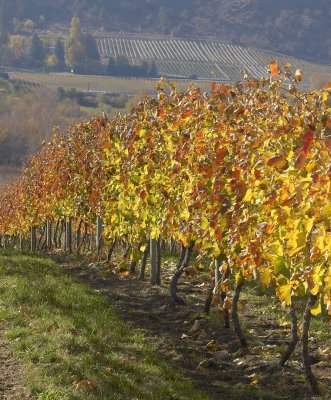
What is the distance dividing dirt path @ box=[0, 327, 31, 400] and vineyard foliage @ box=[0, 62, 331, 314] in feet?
8.37

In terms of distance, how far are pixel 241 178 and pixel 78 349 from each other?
284cm

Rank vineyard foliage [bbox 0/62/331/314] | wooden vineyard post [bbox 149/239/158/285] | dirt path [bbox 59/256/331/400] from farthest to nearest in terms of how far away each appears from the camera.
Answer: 1. wooden vineyard post [bbox 149/239/158/285]
2. dirt path [bbox 59/256/331/400]
3. vineyard foliage [bbox 0/62/331/314]

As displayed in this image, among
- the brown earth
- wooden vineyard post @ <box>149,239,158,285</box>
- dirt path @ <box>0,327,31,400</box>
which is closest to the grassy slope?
dirt path @ <box>0,327,31,400</box>

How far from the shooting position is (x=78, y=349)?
369 inches

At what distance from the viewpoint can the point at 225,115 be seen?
10.2 metres

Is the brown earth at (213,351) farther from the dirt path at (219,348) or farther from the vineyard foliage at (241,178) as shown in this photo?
the vineyard foliage at (241,178)

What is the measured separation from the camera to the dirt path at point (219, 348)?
29.5ft

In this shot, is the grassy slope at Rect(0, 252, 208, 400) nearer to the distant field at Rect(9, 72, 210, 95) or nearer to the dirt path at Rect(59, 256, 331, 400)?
the dirt path at Rect(59, 256, 331, 400)

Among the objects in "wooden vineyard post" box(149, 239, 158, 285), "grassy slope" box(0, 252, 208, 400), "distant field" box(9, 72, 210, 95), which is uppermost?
"distant field" box(9, 72, 210, 95)

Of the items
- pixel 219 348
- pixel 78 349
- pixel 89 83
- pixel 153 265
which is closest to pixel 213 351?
pixel 219 348

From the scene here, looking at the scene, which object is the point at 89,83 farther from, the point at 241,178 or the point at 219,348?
the point at 241,178

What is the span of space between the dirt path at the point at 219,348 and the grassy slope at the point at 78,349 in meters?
0.40

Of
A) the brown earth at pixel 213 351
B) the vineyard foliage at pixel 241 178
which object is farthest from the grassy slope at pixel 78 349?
the vineyard foliage at pixel 241 178

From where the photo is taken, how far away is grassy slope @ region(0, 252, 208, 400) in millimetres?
8172
